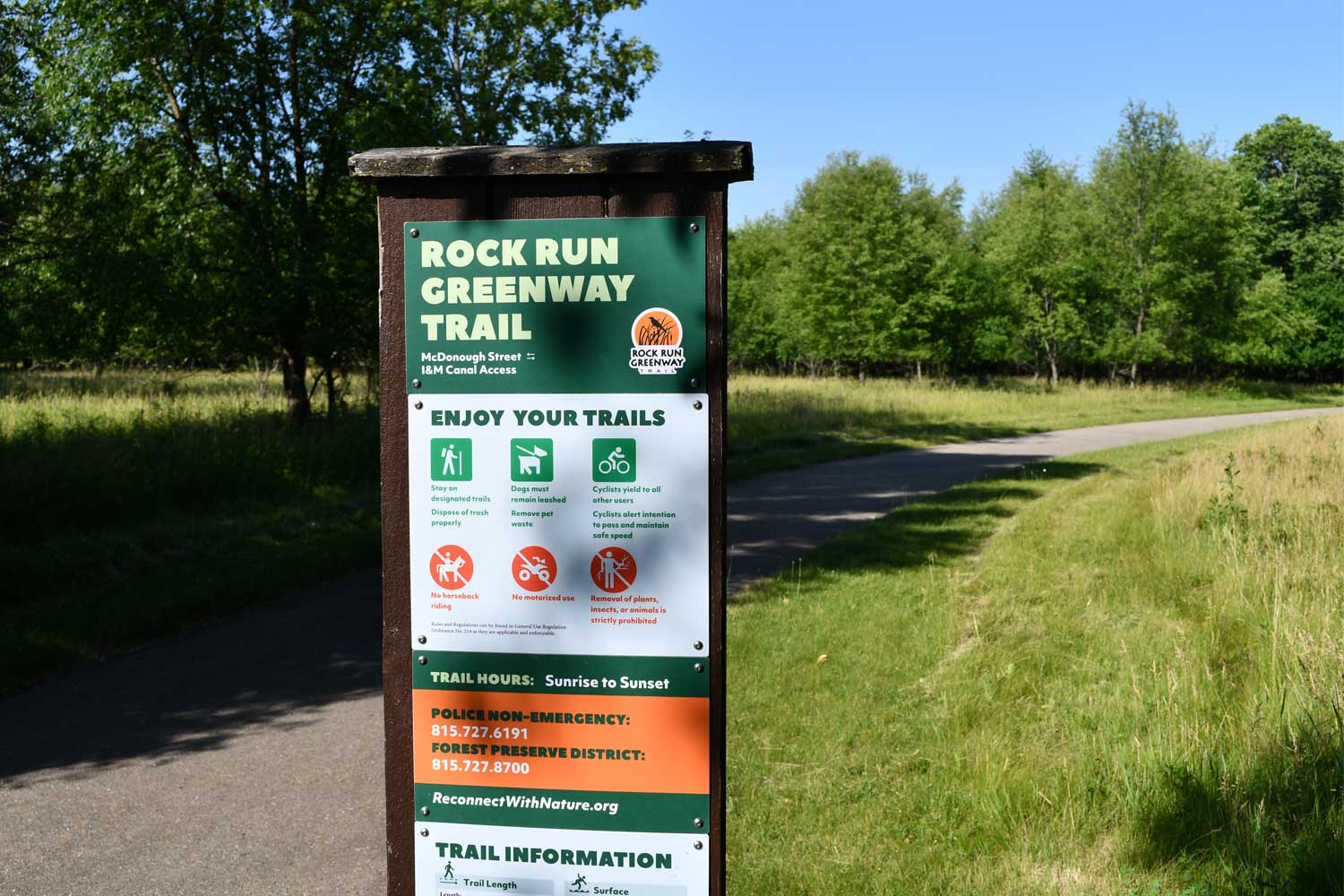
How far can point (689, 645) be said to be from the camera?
8.17 ft

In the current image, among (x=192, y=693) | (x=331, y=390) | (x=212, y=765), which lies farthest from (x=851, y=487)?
(x=212, y=765)

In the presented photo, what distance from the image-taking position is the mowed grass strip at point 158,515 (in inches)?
340

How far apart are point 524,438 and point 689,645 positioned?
573 millimetres

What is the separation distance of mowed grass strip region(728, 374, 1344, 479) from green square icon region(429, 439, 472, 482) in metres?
15.5

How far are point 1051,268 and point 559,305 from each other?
55.9 metres

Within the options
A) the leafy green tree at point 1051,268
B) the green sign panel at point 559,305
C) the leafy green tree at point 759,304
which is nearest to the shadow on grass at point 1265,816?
the green sign panel at point 559,305

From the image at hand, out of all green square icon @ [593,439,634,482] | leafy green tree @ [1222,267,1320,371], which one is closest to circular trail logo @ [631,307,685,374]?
green square icon @ [593,439,634,482]

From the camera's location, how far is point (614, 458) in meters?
2.48

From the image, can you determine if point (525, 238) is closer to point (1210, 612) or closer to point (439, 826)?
point (439, 826)

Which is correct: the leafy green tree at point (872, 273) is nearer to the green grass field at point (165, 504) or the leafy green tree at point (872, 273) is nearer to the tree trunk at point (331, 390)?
the green grass field at point (165, 504)

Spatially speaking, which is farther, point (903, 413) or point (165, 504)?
point (903, 413)

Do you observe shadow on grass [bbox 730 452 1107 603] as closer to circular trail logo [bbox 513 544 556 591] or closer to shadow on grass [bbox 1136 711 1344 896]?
shadow on grass [bbox 1136 711 1344 896]

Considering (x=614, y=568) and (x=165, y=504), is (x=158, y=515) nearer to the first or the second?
(x=165, y=504)

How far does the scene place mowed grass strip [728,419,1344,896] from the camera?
428 centimetres
